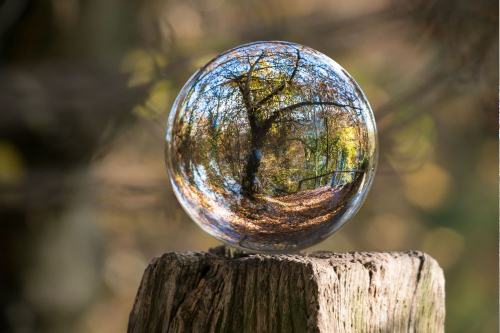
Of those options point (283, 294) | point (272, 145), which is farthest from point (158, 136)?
point (283, 294)

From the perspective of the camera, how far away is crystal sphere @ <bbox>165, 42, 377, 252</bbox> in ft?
4.78

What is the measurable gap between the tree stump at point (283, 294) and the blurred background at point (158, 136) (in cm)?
195

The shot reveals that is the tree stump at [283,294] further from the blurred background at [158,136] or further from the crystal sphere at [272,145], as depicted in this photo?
the blurred background at [158,136]

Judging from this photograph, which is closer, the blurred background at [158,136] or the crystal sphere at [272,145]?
the crystal sphere at [272,145]

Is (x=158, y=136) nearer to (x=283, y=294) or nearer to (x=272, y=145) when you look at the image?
(x=272, y=145)

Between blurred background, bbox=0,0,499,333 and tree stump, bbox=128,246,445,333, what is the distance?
1.95 metres

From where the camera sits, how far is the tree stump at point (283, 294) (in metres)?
1.39

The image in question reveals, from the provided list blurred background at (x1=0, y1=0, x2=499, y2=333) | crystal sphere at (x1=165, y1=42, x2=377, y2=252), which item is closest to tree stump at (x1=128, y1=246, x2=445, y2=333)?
crystal sphere at (x1=165, y1=42, x2=377, y2=252)

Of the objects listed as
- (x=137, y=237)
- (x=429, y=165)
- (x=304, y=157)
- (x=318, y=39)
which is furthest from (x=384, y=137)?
(x=304, y=157)

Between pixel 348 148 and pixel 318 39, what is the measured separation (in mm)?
2578

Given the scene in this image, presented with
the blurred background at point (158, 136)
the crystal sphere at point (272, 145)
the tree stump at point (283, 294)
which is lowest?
the tree stump at point (283, 294)

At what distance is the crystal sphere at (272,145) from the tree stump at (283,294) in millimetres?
124

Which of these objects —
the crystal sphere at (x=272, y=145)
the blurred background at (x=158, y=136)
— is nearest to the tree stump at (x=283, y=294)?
the crystal sphere at (x=272, y=145)

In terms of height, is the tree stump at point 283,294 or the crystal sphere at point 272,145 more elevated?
the crystal sphere at point 272,145
